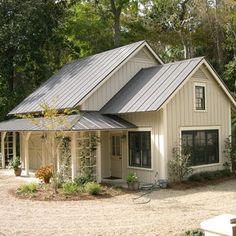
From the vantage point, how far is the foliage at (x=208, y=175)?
1867 centimetres

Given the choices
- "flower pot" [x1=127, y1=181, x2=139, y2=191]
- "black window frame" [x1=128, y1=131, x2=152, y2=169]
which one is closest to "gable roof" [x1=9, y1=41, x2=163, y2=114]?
"black window frame" [x1=128, y1=131, x2=152, y2=169]

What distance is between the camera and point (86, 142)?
18.9m

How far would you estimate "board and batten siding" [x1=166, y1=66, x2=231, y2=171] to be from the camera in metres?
18.5

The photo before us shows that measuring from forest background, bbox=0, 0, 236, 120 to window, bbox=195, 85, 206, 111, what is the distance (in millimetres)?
12426

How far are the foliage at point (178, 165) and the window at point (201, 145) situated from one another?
44cm

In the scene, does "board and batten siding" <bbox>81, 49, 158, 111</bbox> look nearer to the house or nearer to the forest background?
the house

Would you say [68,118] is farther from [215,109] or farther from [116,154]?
[215,109]

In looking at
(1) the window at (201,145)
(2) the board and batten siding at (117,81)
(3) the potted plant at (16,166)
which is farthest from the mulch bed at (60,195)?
(3) the potted plant at (16,166)

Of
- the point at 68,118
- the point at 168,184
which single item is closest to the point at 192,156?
the point at 168,184

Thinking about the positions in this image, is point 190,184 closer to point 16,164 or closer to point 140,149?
point 140,149

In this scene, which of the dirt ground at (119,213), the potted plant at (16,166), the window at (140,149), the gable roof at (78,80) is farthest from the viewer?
the potted plant at (16,166)

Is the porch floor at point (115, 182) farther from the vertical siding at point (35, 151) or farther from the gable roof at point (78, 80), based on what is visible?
the vertical siding at point (35, 151)

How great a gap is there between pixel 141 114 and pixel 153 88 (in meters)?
1.32

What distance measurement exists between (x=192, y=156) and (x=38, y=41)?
58.5 ft
